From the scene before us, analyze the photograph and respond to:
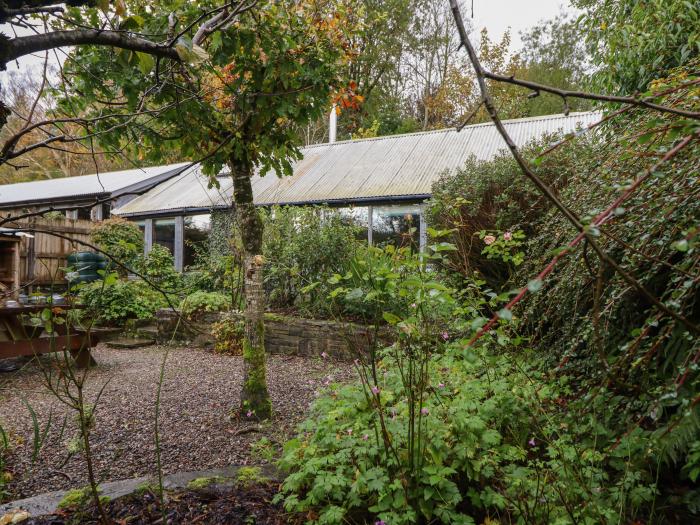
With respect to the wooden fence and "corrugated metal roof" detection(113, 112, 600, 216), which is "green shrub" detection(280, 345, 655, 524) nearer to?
"corrugated metal roof" detection(113, 112, 600, 216)

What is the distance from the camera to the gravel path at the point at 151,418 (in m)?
3.17

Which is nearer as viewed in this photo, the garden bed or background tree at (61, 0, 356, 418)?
the garden bed

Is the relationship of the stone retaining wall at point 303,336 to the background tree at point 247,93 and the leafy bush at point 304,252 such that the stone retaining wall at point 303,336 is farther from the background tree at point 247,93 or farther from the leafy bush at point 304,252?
the background tree at point 247,93

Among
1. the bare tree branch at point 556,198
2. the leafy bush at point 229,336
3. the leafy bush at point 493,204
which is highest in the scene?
the leafy bush at point 493,204

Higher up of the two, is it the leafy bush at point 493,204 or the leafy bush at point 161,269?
the leafy bush at point 493,204

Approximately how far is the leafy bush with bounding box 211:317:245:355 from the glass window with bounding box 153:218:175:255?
26.2 feet

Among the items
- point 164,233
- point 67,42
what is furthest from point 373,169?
point 67,42

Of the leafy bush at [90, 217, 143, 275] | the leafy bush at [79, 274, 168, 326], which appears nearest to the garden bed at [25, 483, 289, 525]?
the leafy bush at [79, 274, 168, 326]

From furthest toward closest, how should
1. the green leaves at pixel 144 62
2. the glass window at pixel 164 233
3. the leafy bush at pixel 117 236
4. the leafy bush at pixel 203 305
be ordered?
the glass window at pixel 164 233 → the leafy bush at pixel 117 236 → the leafy bush at pixel 203 305 → the green leaves at pixel 144 62

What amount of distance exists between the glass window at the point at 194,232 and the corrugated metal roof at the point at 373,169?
0.62 metres

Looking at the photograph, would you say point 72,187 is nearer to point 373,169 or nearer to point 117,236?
point 117,236

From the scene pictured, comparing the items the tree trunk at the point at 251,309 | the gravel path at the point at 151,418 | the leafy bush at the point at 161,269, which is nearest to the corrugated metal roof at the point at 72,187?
the leafy bush at the point at 161,269

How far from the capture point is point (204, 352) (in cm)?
719

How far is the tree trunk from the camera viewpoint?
3.88 meters
